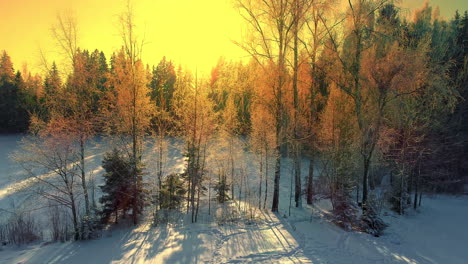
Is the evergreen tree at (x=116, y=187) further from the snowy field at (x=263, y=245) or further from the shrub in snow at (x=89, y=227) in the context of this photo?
the shrub in snow at (x=89, y=227)

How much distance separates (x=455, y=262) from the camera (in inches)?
302

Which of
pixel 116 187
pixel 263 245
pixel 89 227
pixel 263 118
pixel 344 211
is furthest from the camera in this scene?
pixel 263 118

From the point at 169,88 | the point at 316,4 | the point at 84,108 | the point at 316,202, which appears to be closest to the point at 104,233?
the point at 84,108

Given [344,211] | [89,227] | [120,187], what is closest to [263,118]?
[344,211]

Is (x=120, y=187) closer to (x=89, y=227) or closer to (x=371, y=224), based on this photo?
(x=89, y=227)

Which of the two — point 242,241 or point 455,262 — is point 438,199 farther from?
point 242,241

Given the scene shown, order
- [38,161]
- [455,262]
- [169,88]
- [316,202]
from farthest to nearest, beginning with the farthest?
[169,88] < [316,202] < [38,161] < [455,262]

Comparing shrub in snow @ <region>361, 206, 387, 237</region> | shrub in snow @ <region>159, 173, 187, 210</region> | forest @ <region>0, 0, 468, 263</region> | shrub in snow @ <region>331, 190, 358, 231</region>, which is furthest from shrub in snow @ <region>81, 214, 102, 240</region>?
shrub in snow @ <region>361, 206, 387, 237</region>

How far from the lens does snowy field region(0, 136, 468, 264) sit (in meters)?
6.99

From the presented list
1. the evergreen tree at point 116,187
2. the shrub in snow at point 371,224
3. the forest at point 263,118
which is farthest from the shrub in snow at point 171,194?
the shrub in snow at point 371,224

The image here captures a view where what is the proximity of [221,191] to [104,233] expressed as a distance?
664 centimetres

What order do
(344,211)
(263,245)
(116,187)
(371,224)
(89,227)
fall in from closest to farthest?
1. (263,245)
2. (371,224)
3. (344,211)
4. (89,227)
5. (116,187)

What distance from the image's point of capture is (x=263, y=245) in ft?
25.0

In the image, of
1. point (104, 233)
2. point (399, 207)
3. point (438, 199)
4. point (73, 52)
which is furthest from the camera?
point (438, 199)
